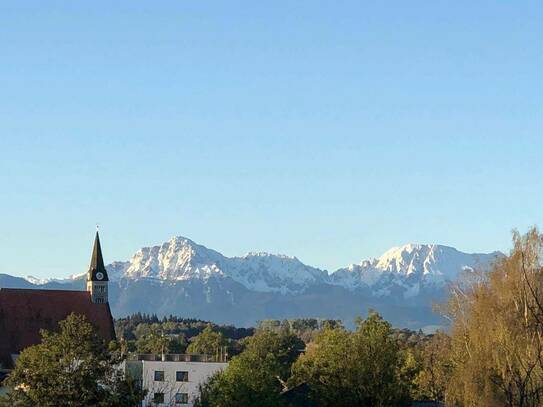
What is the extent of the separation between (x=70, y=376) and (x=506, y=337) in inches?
999

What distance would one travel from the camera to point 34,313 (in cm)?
13800

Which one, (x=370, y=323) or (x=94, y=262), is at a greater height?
(x=94, y=262)

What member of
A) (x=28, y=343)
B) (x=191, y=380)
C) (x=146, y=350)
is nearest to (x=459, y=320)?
(x=191, y=380)

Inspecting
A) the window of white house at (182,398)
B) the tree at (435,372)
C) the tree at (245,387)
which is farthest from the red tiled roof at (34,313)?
the tree at (245,387)

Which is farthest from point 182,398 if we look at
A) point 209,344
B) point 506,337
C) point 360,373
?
point 209,344

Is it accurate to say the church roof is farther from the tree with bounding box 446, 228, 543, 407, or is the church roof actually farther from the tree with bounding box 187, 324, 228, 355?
the tree with bounding box 446, 228, 543, 407

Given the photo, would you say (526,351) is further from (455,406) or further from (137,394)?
(137,394)

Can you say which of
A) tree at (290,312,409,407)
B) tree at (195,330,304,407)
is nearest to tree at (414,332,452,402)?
tree at (290,312,409,407)

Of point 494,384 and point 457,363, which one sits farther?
point 457,363

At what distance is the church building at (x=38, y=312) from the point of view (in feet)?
436

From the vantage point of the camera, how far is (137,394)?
6031 centimetres

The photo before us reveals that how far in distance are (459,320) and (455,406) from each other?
734cm

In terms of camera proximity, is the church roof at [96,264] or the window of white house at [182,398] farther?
the church roof at [96,264]

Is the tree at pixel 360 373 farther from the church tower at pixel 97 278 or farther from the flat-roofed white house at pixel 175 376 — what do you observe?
the church tower at pixel 97 278
